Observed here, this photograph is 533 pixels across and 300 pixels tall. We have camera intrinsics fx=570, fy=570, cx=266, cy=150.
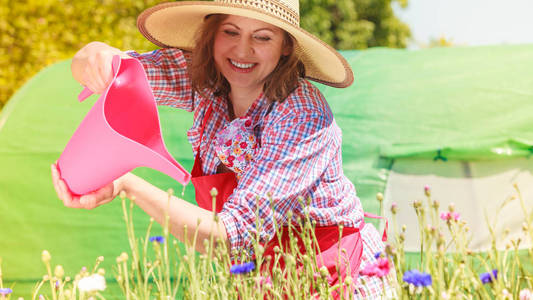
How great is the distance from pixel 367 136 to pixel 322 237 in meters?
1.25

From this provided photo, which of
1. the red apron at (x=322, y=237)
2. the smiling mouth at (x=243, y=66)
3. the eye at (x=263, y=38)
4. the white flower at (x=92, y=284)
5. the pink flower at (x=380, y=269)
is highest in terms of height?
the eye at (x=263, y=38)

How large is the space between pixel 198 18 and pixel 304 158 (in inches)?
25.0

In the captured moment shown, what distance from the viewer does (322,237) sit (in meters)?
1.51

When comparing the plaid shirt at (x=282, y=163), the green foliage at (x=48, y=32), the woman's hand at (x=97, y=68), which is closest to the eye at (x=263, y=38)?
the plaid shirt at (x=282, y=163)

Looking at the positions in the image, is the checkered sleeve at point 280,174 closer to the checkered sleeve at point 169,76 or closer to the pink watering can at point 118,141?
the pink watering can at point 118,141

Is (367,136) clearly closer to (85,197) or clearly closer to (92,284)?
(85,197)

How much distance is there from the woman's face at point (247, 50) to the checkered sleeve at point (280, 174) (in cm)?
18

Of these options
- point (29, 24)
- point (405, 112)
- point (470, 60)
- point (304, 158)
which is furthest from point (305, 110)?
point (29, 24)

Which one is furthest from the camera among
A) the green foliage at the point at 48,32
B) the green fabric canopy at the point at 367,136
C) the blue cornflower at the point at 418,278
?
the green foliage at the point at 48,32

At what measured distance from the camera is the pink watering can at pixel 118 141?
1.05m

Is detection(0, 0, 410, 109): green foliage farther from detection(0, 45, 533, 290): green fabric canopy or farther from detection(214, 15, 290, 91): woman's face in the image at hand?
detection(214, 15, 290, 91): woman's face

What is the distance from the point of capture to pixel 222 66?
158cm

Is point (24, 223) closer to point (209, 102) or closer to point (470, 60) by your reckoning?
point (209, 102)

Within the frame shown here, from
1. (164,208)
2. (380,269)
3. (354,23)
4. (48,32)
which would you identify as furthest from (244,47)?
(354,23)
